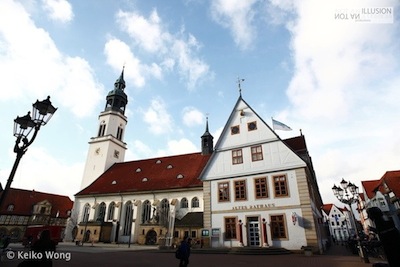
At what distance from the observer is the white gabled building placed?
64.8ft

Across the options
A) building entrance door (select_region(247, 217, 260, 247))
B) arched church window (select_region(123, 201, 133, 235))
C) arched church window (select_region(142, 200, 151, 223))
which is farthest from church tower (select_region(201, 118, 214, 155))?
building entrance door (select_region(247, 217, 260, 247))

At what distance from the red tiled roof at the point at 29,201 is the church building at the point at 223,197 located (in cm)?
2330

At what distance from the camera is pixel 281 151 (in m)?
22.2

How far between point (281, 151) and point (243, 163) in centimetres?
383

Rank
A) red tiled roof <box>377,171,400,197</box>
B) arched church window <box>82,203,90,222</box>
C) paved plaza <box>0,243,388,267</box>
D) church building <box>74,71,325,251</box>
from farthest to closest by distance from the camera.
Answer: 1. red tiled roof <box>377,171,400,197</box>
2. arched church window <box>82,203,90,222</box>
3. church building <box>74,71,325,251</box>
4. paved plaza <box>0,243,388,267</box>

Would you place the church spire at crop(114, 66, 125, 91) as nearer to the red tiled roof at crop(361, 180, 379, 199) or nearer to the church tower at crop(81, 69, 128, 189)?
the church tower at crop(81, 69, 128, 189)

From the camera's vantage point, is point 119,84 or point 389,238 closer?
point 389,238

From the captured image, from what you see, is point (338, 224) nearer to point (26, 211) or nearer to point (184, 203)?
point (184, 203)

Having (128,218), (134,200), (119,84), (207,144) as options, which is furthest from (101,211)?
(119,84)

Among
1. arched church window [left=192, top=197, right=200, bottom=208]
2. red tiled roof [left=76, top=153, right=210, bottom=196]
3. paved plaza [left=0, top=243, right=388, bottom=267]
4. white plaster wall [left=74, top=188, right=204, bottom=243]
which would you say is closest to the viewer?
paved plaza [left=0, top=243, right=388, bottom=267]

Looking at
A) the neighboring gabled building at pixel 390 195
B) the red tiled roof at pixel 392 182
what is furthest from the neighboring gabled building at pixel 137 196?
the red tiled roof at pixel 392 182

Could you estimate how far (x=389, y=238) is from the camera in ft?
13.6

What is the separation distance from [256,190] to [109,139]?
33.2 m

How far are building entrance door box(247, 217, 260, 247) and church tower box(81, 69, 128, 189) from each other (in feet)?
107
